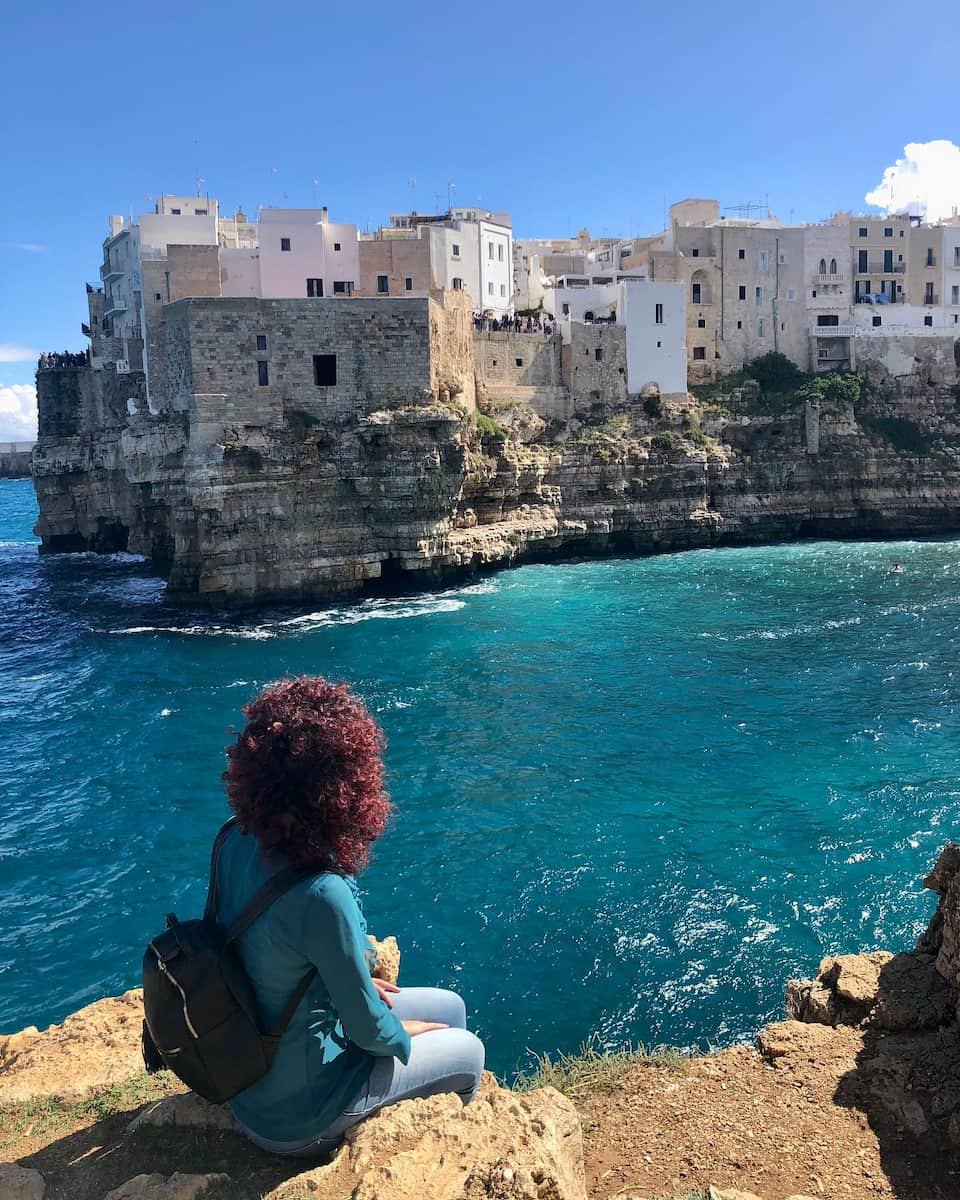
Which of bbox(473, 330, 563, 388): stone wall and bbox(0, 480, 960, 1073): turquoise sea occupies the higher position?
bbox(473, 330, 563, 388): stone wall

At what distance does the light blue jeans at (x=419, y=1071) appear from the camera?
395 cm

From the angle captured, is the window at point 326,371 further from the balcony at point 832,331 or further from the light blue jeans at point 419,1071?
the light blue jeans at point 419,1071

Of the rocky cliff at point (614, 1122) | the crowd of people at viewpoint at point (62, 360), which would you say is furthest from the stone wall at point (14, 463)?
the rocky cliff at point (614, 1122)

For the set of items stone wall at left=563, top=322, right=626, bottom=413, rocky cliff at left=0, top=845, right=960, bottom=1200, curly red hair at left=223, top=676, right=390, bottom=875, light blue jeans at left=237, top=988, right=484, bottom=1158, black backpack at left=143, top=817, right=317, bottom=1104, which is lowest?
rocky cliff at left=0, top=845, right=960, bottom=1200

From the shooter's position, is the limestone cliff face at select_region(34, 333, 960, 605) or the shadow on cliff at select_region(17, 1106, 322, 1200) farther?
the limestone cliff face at select_region(34, 333, 960, 605)

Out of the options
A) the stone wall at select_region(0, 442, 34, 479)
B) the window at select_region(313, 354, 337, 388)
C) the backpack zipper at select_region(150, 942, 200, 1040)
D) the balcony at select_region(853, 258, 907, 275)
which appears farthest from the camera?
the stone wall at select_region(0, 442, 34, 479)

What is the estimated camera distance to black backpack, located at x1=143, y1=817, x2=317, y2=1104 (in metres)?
3.54

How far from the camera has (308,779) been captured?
370 centimetres

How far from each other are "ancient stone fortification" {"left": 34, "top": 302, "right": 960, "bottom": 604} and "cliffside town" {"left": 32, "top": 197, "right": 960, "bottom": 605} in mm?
107

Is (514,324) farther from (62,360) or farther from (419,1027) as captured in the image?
(419,1027)

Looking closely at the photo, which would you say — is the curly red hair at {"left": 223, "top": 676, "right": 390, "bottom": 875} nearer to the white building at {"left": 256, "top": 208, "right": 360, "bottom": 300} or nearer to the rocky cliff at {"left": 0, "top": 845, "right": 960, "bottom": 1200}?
the rocky cliff at {"left": 0, "top": 845, "right": 960, "bottom": 1200}

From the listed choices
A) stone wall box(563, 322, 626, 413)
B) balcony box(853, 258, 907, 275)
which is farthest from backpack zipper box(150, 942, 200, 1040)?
balcony box(853, 258, 907, 275)

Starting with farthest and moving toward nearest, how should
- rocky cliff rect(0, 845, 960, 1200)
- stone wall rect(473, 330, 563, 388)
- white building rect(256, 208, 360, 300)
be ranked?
1. stone wall rect(473, 330, 563, 388)
2. white building rect(256, 208, 360, 300)
3. rocky cliff rect(0, 845, 960, 1200)

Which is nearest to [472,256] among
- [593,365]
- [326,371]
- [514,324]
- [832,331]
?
[514,324]
